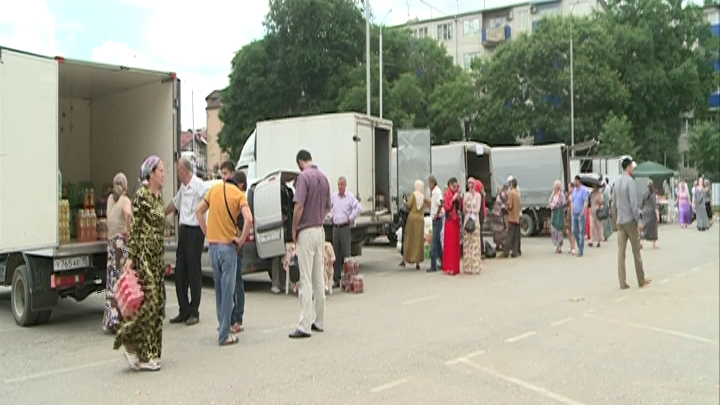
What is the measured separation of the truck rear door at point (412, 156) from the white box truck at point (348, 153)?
263 centimetres

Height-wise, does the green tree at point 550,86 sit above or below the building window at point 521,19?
below

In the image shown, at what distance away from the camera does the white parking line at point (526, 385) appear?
5.32 m

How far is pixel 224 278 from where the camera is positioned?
7238mm

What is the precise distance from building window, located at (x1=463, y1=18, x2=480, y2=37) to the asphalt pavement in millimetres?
59989

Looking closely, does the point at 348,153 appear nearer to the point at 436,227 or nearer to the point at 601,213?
the point at 436,227

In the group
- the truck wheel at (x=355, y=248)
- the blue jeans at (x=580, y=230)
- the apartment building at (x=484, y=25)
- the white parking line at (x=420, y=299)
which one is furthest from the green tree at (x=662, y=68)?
the white parking line at (x=420, y=299)

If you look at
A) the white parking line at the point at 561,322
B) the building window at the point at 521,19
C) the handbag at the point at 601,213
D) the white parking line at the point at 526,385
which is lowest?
the white parking line at the point at 526,385

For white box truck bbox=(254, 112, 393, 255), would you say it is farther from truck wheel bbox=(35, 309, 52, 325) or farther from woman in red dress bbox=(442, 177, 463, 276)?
truck wheel bbox=(35, 309, 52, 325)

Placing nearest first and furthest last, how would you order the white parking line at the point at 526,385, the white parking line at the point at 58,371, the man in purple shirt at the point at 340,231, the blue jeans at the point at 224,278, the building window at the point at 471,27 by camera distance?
the white parking line at the point at 526,385 → the white parking line at the point at 58,371 → the blue jeans at the point at 224,278 → the man in purple shirt at the point at 340,231 → the building window at the point at 471,27

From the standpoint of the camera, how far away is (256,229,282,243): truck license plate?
10.5 metres

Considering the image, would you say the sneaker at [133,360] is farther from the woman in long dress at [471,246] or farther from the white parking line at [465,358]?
the woman in long dress at [471,246]

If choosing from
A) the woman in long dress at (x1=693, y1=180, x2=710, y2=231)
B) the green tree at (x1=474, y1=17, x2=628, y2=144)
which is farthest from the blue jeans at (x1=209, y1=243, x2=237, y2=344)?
the green tree at (x1=474, y1=17, x2=628, y2=144)

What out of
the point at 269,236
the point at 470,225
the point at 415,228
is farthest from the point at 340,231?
the point at 470,225

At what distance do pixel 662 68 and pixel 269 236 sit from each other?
1683 inches
